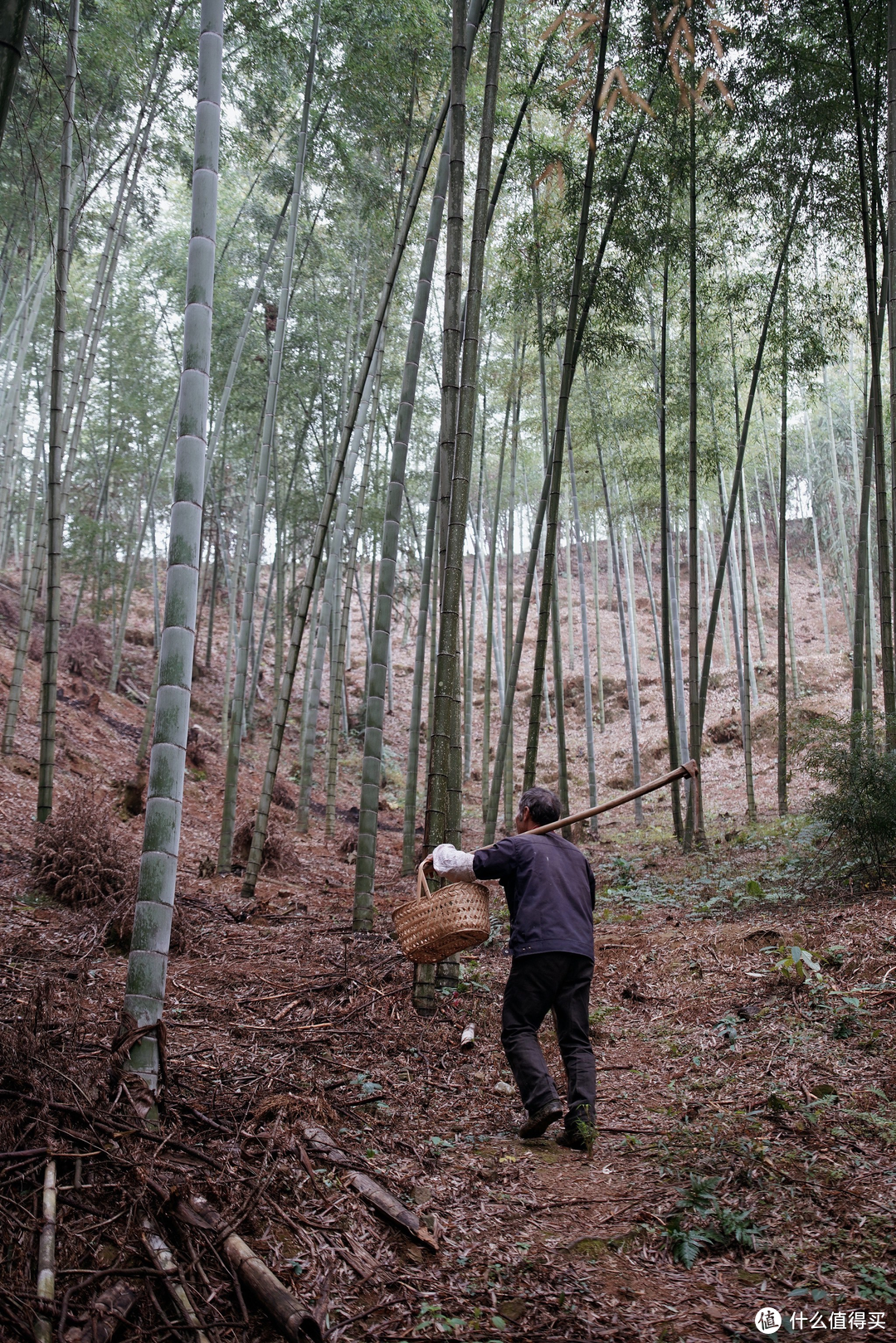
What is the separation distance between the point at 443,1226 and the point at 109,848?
3.27m

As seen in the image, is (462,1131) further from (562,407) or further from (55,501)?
(55,501)

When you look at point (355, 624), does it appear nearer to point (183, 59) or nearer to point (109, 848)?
point (183, 59)

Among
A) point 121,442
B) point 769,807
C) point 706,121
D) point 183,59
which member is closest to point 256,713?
point 121,442

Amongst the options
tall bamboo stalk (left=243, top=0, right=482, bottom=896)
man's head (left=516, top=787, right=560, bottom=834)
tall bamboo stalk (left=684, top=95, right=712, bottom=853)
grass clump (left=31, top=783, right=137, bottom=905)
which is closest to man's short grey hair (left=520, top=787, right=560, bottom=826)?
man's head (left=516, top=787, right=560, bottom=834)

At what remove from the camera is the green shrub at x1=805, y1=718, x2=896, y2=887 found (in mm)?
4664

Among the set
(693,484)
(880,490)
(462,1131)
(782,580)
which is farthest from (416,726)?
(462,1131)

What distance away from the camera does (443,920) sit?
2586 mm

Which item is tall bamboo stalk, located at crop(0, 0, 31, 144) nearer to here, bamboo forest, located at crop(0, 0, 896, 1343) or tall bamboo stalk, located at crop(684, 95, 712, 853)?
bamboo forest, located at crop(0, 0, 896, 1343)

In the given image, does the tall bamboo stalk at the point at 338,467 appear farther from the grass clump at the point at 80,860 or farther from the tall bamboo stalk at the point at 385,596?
the grass clump at the point at 80,860

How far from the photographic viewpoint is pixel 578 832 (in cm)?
1013

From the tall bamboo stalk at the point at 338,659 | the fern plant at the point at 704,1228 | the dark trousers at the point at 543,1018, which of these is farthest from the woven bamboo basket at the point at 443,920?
the tall bamboo stalk at the point at 338,659

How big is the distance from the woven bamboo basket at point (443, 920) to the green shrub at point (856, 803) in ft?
9.82

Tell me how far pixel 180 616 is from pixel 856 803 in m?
4.07

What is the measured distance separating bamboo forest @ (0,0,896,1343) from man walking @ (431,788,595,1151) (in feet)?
0.05
